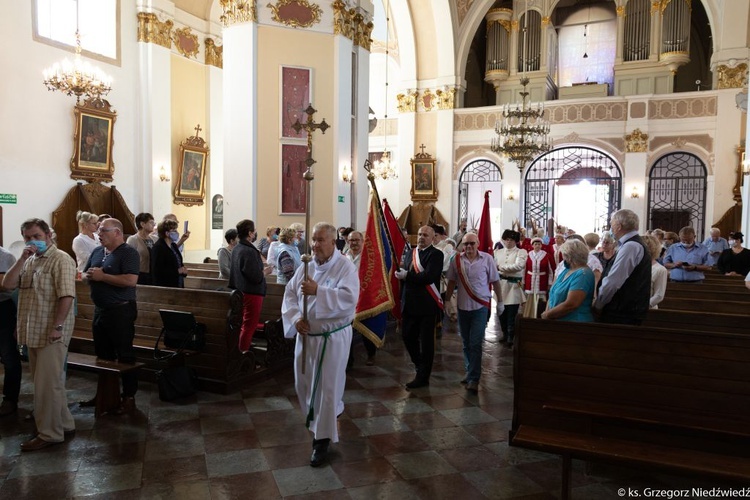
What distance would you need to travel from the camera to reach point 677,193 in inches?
653

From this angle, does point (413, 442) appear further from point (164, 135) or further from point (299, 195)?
point (164, 135)

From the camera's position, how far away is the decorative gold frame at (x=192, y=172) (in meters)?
13.8

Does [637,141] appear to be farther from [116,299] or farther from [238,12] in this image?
[116,299]

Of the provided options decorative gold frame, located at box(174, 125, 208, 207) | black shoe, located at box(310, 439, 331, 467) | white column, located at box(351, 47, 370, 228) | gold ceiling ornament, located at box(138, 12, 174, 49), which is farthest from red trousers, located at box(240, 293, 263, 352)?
gold ceiling ornament, located at box(138, 12, 174, 49)

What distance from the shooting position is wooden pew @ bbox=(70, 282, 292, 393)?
208 inches

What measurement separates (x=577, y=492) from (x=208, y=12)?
14545mm

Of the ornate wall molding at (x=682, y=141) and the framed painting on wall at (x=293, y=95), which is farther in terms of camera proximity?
the ornate wall molding at (x=682, y=141)

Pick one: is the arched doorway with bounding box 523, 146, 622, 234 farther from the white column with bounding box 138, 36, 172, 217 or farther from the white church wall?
the white church wall

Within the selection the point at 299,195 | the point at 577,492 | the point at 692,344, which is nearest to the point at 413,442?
the point at 577,492

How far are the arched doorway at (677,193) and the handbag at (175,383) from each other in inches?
607

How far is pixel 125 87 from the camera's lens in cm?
1240

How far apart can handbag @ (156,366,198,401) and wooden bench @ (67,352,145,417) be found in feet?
1.23

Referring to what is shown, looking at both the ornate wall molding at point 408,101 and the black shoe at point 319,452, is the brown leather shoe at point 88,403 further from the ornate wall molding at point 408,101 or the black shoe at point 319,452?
the ornate wall molding at point 408,101

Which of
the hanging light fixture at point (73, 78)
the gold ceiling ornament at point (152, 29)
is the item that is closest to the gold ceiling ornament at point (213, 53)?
the gold ceiling ornament at point (152, 29)
